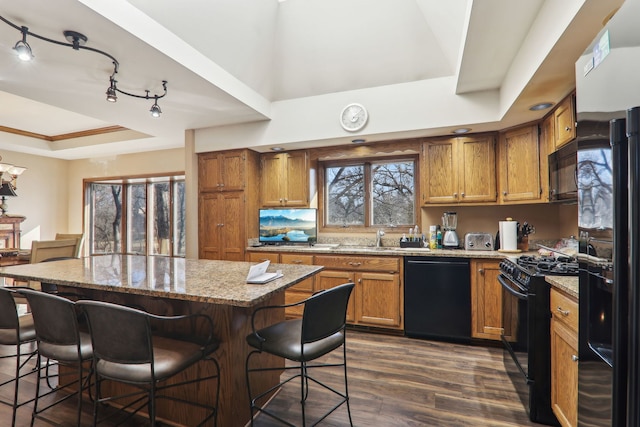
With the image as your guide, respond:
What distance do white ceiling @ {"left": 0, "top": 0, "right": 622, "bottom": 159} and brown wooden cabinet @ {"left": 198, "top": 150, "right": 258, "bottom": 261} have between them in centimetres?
52

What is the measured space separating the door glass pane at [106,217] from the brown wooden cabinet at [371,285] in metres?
4.87

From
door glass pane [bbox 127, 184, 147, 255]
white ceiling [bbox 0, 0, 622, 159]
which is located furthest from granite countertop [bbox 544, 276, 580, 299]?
door glass pane [bbox 127, 184, 147, 255]

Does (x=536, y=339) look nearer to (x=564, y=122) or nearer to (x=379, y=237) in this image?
(x=564, y=122)

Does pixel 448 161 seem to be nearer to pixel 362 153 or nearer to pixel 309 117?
pixel 362 153

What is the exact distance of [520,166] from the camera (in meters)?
3.09

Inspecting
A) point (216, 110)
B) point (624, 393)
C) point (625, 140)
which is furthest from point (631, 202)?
point (216, 110)

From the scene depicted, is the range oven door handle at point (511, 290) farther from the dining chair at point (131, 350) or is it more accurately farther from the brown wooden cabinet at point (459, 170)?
the dining chair at point (131, 350)

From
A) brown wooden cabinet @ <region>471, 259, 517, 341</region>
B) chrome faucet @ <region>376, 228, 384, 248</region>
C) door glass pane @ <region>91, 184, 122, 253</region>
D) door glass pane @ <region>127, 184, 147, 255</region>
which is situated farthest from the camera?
door glass pane @ <region>91, 184, 122, 253</region>

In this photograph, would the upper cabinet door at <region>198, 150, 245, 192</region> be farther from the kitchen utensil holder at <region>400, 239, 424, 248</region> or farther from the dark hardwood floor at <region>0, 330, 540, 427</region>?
the dark hardwood floor at <region>0, 330, 540, 427</region>

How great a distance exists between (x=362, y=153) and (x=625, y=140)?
3028 millimetres

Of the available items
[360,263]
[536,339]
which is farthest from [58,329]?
[536,339]

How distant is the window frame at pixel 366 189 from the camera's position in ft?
12.9

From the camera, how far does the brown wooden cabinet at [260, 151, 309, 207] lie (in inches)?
157

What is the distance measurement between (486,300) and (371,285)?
1.12 meters
